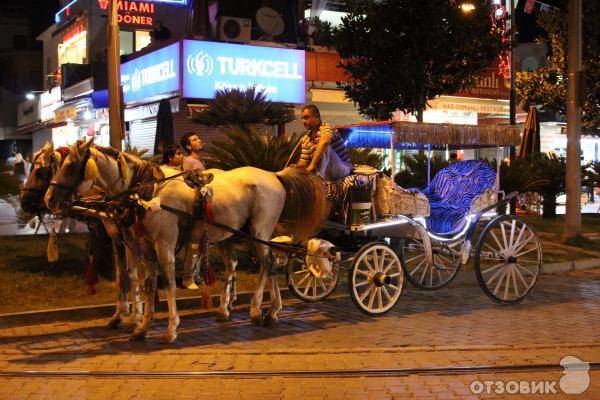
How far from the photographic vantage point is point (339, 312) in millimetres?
9195

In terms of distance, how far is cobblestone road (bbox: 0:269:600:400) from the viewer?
19.3 feet

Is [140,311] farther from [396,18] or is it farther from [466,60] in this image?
[466,60]

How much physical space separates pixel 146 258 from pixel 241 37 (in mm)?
15294

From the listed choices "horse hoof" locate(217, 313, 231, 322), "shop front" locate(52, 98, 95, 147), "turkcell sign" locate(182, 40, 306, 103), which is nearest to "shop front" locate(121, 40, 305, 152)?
"turkcell sign" locate(182, 40, 306, 103)

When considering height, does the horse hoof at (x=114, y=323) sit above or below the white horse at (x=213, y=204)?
below

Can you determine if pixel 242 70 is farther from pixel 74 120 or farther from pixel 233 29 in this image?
pixel 74 120

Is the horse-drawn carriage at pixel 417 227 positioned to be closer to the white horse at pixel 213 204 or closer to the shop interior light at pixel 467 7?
the white horse at pixel 213 204

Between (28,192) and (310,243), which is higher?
(28,192)

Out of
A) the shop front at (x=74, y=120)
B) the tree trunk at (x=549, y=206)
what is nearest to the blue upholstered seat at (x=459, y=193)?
the tree trunk at (x=549, y=206)

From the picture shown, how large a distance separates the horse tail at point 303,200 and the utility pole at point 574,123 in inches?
328

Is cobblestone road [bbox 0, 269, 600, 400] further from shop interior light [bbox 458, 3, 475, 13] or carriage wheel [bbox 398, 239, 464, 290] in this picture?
shop interior light [bbox 458, 3, 475, 13]

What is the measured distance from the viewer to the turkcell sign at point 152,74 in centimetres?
2008

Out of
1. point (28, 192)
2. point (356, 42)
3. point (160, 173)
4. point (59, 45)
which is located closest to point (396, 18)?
point (356, 42)

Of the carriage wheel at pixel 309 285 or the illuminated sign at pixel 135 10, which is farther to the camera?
the illuminated sign at pixel 135 10
